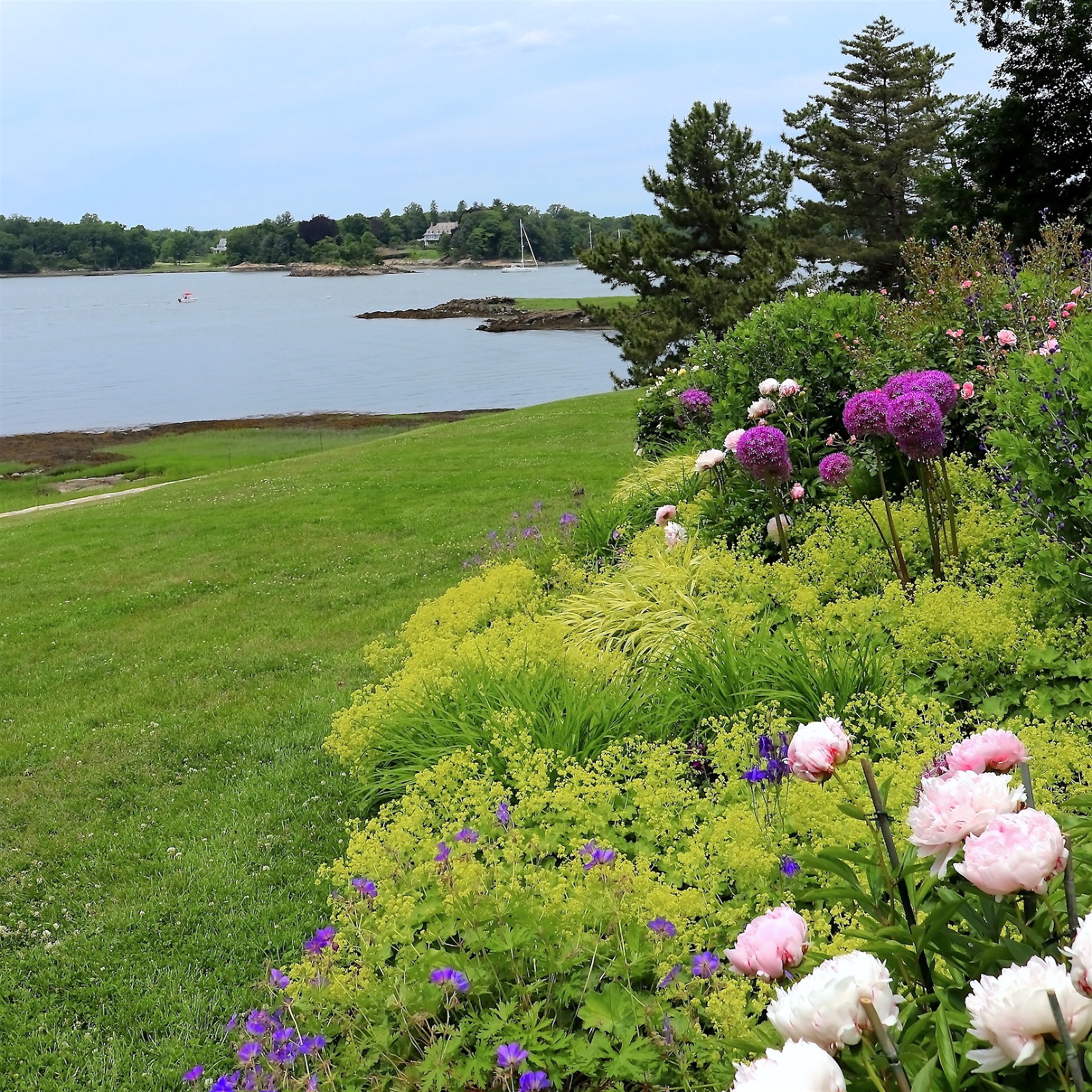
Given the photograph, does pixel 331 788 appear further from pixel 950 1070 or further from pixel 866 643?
pixel 950 1070

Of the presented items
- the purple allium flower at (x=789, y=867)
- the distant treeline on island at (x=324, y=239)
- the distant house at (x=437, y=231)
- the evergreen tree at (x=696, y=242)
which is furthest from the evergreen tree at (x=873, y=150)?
the distant house at (x=437, y=231)

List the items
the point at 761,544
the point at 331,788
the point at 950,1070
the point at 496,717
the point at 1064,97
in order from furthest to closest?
the point at 1064,97
the point at 761,544
the point at 331,788
the point at 496,717
the point at 950,1070

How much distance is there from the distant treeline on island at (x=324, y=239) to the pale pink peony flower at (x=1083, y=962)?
442ft

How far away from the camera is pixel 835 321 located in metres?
6.89

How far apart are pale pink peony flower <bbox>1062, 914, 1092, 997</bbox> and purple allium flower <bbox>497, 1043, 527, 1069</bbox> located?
57.2 inches

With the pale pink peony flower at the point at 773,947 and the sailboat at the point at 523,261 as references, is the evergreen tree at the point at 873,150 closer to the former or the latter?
the pale pink peony flower at the point at 773,947

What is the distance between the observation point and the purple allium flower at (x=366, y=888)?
290 centimetres

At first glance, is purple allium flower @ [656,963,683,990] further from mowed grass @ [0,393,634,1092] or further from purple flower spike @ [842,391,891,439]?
purple flower spike @ [842,391,891,439]

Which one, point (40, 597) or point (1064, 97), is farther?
point (1064, 97)

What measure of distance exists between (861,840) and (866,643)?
1560 mm

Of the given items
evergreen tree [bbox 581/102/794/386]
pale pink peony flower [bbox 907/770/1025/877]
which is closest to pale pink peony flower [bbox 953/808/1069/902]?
pale pink peony flower [bbox 907/770/1025/877]

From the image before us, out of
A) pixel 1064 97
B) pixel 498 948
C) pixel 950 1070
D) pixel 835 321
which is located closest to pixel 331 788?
pixel 498 948

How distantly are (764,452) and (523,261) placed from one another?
144612 mm

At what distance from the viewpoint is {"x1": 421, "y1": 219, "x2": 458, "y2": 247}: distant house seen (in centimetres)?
16162
